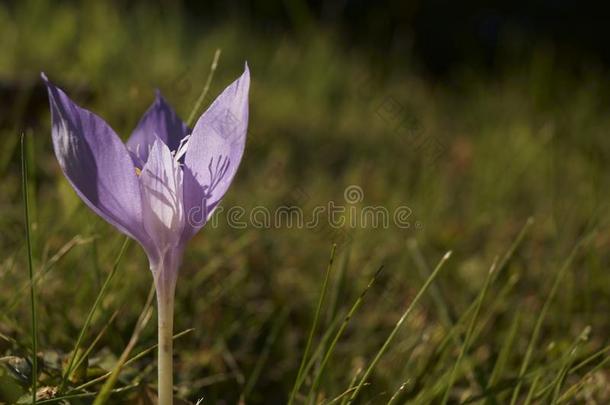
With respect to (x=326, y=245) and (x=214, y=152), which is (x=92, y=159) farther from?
(x=326, y=245)

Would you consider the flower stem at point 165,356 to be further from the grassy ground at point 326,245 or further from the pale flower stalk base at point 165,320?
the grassy ground at point 326,245

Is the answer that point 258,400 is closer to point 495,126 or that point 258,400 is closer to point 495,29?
point 495,126

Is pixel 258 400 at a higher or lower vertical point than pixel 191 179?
lower

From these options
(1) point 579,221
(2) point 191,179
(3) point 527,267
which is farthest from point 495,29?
(2) point 191,179

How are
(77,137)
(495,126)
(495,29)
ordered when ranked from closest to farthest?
(77,137)
(495,126)
(495,29)

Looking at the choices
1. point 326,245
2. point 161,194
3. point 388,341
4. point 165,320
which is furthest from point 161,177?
point 326,245

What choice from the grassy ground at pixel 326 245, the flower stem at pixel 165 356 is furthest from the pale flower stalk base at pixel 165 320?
the grassy ground at pixel 326 245
